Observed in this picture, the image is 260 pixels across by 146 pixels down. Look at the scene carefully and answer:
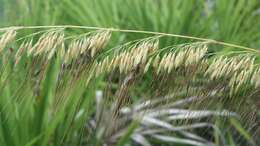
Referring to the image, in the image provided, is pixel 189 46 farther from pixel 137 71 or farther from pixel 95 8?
pixel 95 8

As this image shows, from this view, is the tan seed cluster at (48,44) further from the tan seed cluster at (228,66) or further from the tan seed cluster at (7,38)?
the tan seed cluster at (228,66)

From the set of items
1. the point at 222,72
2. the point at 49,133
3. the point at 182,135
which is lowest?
the point at 182,135

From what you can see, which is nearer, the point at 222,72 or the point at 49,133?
the point at 222,72

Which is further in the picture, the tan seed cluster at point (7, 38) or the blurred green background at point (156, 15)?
the blurred green background at point (156, 15)

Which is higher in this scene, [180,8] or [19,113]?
[180,8]

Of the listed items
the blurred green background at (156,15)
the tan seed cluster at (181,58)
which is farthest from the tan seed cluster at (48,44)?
the blurred green background at (156,15)

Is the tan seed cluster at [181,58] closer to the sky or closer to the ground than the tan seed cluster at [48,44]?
closer to the ground

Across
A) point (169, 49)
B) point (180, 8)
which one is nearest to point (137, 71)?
point (169, 49)

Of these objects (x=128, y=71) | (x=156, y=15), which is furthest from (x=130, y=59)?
(x=156, y=15)

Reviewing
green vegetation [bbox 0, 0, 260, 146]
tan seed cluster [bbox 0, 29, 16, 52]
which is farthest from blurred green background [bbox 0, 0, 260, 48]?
tan seed cluster [bbox 0, 29, 16, 52]

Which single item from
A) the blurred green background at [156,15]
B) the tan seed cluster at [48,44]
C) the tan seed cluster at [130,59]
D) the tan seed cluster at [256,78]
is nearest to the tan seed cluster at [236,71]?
the tan seed cluster at [256,78]
